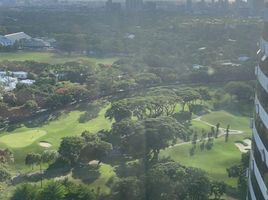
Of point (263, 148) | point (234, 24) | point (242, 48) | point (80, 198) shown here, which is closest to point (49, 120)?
point (80, 198)

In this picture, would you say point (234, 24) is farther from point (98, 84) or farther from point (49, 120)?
point (49, 120)

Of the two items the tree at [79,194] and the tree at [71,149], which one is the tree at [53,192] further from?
the tree at [71,149]

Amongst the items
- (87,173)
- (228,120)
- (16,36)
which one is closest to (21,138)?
(87,173)

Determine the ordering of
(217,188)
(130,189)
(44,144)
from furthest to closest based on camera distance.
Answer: (44,144) → (217,188) → (130,189)

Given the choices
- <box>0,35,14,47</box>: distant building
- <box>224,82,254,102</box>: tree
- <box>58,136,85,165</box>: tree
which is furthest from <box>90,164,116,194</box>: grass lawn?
<box>0,35,14,47</box>: distant building

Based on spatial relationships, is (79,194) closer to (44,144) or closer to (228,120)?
(44,144)

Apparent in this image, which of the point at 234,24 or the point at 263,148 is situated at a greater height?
the point at 263,148

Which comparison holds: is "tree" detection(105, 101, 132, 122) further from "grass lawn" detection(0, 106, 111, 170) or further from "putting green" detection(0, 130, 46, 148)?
"putting green" detection(0, 130, 46, 148)
